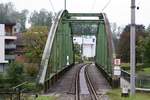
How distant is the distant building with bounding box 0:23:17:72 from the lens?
278 ft

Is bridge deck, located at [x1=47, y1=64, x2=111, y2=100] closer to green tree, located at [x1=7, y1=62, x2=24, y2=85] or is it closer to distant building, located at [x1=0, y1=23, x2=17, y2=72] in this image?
green tree, located at [x1=7, y1=62, x2=24, y2=85]

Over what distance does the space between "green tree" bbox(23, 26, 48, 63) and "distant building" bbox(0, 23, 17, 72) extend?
3.40m

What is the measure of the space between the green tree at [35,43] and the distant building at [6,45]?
340cm

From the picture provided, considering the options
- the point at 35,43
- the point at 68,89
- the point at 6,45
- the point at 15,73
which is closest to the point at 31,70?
the point at 15,73

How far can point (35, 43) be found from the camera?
90.9m

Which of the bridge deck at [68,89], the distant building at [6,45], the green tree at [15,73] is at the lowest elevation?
the bridge deck at [68,89]

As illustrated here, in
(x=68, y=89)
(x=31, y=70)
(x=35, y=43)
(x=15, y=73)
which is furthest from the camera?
(x=35, y=43)

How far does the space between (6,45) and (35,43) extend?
7.19 metres

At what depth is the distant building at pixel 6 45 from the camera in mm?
84613

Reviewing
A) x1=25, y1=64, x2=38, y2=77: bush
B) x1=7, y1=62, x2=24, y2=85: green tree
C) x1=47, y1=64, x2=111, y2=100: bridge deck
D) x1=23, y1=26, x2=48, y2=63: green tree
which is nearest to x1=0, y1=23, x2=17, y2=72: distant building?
x1=23, y1=26, x2=48, y2=63: green tree

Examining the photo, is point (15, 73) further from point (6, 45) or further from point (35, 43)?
point (6, 45)

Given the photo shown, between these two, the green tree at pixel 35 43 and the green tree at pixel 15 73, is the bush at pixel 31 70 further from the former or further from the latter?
the green tree at pixel 35 43

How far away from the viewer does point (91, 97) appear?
27844mm

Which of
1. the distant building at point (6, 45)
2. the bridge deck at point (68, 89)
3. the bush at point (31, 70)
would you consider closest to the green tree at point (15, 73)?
the bridge deck at point (68, 89)
